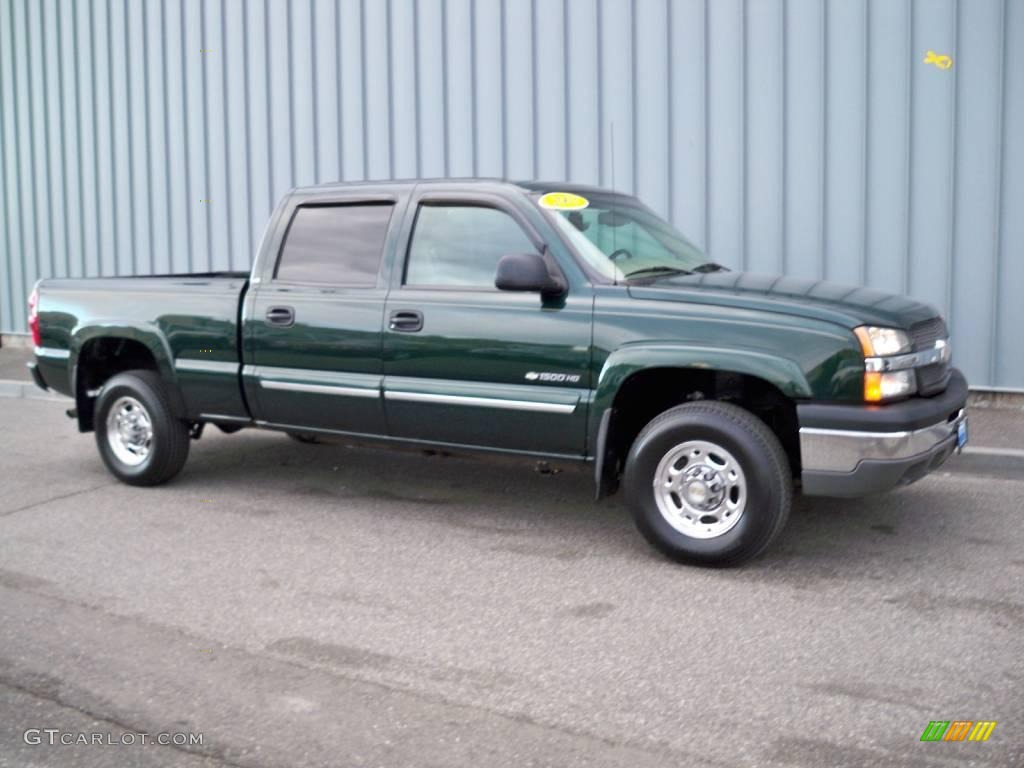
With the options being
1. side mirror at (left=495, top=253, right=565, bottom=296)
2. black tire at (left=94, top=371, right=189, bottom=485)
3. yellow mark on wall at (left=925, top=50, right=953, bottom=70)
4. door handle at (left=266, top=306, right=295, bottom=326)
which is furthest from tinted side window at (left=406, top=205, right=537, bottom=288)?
yellow mark on wall at (left=925, top=50, right=953, bottom=70)

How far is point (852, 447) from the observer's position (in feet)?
16.6

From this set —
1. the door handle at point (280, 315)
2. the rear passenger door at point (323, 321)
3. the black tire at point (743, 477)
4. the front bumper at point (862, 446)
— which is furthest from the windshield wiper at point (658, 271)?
the door handle at point (280, 315)

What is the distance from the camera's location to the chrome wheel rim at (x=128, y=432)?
7195mm

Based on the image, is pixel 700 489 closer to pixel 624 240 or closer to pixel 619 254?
pixel 619 254

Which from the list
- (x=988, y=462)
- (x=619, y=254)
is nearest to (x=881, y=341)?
(x=619, y=254)

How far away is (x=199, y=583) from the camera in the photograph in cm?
527

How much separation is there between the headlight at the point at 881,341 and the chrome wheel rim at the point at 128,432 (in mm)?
4335

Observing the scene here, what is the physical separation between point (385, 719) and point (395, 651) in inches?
24.4

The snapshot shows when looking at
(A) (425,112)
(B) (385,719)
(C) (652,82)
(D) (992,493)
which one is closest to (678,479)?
(B) (385,719)

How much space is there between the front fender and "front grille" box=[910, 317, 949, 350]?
0.63m

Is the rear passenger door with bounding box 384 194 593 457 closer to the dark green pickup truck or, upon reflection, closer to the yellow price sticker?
the dark green pickup truck

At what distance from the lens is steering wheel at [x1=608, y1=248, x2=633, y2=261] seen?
595cm

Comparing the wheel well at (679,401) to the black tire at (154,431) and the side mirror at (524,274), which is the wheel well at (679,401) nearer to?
the side mirror at (524,274)

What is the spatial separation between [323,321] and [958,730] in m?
3.95
